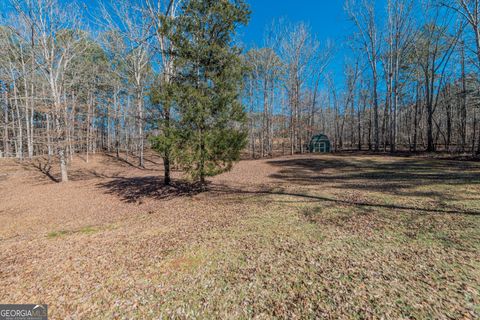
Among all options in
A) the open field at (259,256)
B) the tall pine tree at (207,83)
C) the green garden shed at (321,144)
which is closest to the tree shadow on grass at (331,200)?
the open field at (259,256)

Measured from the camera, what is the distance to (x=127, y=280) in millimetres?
2680

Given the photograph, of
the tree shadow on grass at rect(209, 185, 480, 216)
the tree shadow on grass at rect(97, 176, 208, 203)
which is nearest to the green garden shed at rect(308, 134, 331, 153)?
the tree shadow on grass at rect(209, 185, 480, 216)

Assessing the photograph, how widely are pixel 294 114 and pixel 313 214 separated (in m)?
17.6

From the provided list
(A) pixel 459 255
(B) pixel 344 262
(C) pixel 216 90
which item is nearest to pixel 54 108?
(C) pixel 216 90

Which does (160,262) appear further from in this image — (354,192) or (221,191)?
(354,192)

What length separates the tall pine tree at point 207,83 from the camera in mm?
5875

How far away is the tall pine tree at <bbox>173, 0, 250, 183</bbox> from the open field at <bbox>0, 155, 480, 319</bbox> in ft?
5.68

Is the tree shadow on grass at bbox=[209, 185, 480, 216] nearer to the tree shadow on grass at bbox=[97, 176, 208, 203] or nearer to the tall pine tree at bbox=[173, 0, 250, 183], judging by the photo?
the tree shadow on grass at bbox=[97, 176, 208, 203]

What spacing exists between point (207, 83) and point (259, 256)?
546 cm

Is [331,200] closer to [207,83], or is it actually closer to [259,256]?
[259,256]

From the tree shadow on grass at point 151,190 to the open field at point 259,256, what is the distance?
919 mm

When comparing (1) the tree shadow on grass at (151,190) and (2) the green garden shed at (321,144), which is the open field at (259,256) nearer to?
(1) the tree shadow on grass at (151,190)

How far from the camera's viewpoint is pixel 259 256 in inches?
120

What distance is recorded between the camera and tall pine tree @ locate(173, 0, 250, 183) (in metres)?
5.88
